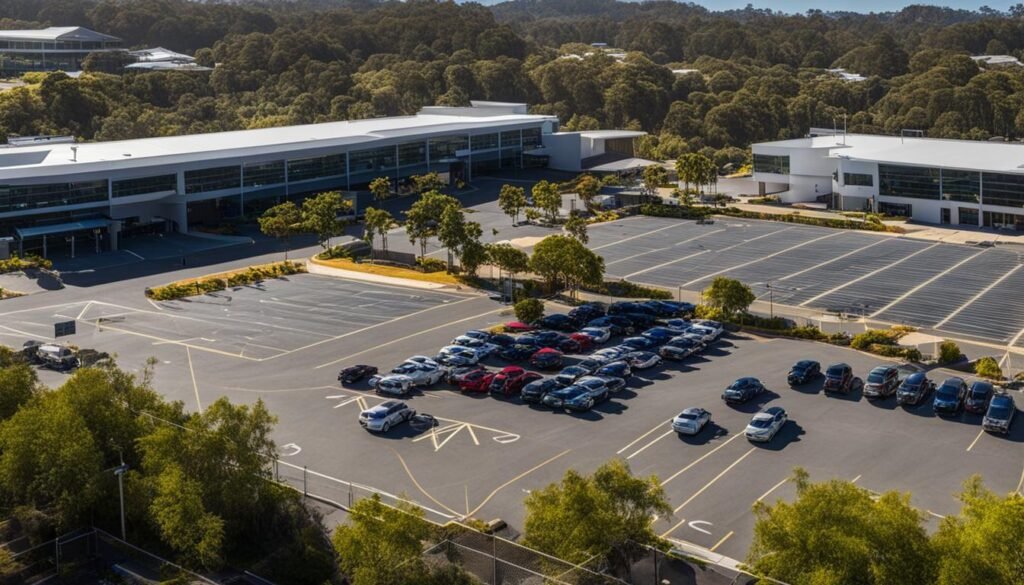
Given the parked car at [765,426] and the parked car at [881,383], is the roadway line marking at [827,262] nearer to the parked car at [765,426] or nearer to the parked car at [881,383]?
the parked car at [881,383]

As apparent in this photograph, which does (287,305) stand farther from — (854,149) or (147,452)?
(854,149)

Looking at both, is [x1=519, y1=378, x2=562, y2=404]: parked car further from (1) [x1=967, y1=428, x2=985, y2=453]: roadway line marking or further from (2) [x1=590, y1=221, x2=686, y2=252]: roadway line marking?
(2) [x1=590, y1=221, x2=686, y2=252]: roadway line marking

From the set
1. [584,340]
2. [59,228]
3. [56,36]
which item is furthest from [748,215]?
[56,36]

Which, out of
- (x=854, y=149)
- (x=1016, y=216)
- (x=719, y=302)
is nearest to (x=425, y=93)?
(x=854, y=149)

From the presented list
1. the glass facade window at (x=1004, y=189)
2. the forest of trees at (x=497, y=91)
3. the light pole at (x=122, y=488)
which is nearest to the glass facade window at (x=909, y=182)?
the glass facade window at (x=1004, y=189)

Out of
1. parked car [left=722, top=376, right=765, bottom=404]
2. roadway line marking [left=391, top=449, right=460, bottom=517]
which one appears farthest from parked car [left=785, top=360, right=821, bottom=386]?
roadway line marking [left=391, top=449, right=460, bottom=517]

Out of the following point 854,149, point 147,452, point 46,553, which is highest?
point 854,149
